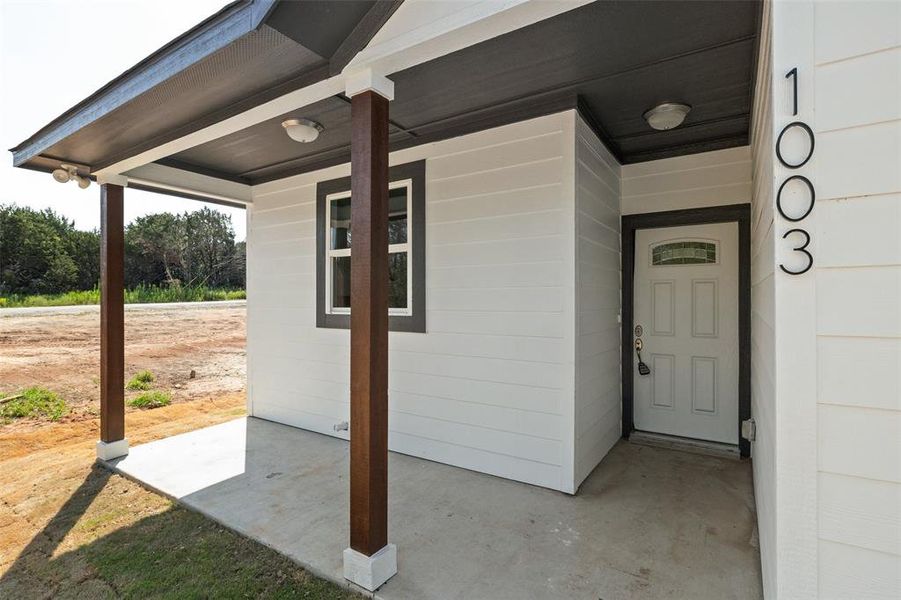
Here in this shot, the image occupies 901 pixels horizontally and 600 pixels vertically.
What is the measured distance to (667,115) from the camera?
9.60 feet

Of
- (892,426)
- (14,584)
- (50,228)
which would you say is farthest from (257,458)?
(50,228)

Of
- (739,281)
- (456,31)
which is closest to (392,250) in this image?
(456,31)

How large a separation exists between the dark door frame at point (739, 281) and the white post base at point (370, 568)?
2.71 meters

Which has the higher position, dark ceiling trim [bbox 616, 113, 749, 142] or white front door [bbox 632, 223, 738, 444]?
dark ceiling trim [bbox 616, 113, 749, 142]

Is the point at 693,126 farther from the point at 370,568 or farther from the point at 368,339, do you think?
the point at 370,568

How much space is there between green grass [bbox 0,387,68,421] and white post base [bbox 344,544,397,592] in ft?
16.0

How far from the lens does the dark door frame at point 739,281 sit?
141 inches

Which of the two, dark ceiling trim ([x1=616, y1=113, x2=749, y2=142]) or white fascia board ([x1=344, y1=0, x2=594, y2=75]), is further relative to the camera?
dark ceiling trim ([x1=616, y1=113, x2=749, y2=142])

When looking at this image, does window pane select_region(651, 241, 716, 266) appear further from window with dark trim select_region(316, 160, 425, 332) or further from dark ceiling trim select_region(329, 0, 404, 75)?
dark ceiling trim select_region(329, 0, 404, 75)

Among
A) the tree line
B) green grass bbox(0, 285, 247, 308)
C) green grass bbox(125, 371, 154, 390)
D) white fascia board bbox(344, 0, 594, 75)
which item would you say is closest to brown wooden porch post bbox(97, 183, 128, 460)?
white fascia board bbox(344, 0, 594, 75)

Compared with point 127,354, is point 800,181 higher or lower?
higher

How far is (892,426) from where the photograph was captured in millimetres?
1100

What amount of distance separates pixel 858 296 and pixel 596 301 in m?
2.29

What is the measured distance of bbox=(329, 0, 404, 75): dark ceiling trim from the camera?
191 cm
